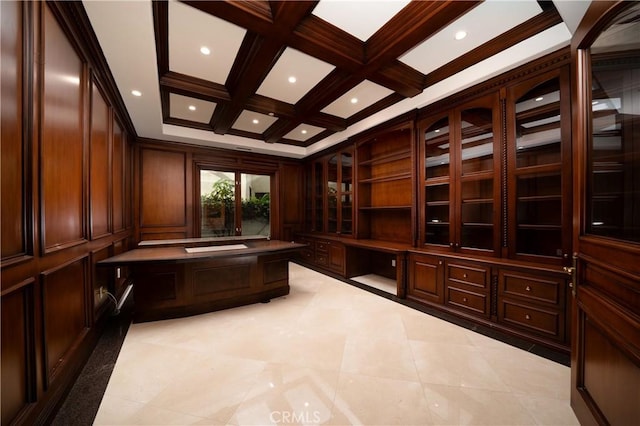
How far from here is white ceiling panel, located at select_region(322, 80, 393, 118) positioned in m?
3.47

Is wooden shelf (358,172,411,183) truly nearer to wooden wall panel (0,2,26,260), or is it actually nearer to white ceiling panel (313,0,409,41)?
white ceiling panel (313,0,409,41)

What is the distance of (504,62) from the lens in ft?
8.32

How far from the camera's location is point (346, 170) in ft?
17.4

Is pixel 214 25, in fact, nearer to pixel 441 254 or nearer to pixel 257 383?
pixel 257 383

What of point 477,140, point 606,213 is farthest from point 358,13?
point 606,213

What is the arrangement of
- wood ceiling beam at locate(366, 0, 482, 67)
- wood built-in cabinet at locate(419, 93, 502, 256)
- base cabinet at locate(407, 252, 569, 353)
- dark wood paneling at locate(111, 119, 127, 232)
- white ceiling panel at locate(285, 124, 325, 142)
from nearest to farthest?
wood ceiling beam at locate(366, 0, 482, 67), base cabinet at locate(407, 252, 569, 353), wood built-in cabinet at locate(419, 93, 502, 256), dark wood paneling at locate(111, 119, 127, 232), white ceiling panel at locate(285, 124, 325, 142)

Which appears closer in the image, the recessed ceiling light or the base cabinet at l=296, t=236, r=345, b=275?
the recessed ceiling light

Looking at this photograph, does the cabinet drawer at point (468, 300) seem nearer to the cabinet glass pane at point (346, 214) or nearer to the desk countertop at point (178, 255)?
the desk countertop at point (178, 255)

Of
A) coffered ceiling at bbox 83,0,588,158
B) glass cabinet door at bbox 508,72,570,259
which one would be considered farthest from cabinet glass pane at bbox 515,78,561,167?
coffered ceiling at bbox 83,0,588,158

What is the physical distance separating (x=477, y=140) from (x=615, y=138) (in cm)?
181

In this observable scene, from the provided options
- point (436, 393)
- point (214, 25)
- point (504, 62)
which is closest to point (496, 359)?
point (436, 393)

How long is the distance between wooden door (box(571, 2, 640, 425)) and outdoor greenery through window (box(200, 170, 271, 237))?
229 inches

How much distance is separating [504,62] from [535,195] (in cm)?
147

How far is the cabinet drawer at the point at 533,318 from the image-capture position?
224 centimetres
